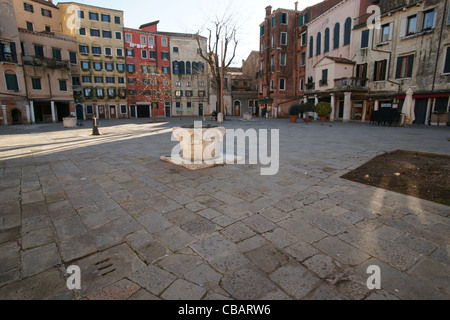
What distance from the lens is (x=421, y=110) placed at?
1792cm

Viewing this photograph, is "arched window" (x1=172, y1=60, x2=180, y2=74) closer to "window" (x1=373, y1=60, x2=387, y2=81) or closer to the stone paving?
"window" (x1=373, y1=60, x2=387, y2=81)

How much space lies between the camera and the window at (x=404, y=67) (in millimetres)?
18125

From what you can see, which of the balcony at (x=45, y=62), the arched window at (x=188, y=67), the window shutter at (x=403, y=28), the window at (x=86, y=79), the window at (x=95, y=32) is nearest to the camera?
the window shutter at (x=403, y=28)

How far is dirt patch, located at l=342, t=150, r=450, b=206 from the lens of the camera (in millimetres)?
4148

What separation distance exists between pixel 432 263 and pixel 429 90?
20.1 metres

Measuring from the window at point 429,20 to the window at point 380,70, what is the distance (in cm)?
325

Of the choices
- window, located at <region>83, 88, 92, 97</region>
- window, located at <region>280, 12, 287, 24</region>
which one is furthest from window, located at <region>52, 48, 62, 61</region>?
window, located at <region>280, 12, 287, 24</region>

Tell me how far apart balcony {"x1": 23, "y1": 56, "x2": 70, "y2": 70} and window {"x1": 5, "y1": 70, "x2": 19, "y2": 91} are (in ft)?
6.17

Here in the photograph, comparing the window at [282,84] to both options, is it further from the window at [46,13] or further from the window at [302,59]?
the window at [46,13]

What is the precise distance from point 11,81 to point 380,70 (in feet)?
112

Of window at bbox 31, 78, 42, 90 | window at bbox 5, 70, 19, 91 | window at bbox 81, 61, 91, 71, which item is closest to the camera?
window at bbox 5, 70, 19, 91

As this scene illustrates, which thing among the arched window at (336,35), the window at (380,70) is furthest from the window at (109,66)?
the window at (380,70)

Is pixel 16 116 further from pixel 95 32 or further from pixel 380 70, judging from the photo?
pixel 380 70
